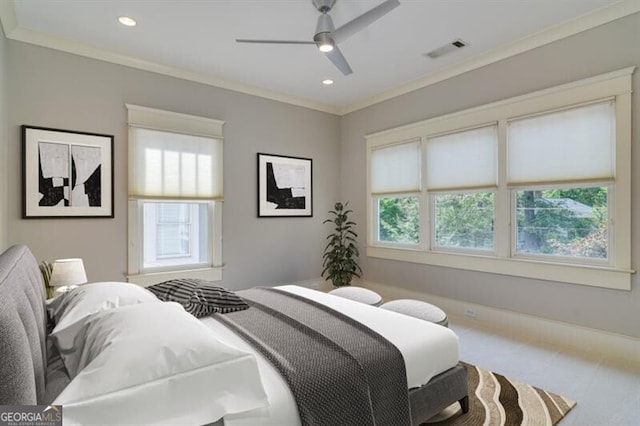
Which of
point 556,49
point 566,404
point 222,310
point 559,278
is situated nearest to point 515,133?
point 556,49

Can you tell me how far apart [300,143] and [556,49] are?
3.28 meters

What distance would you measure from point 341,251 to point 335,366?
144 inches

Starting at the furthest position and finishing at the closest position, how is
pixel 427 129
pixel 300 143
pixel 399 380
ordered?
1. pixel 300 143
2. pixel 427 129
3. pixel 399 380

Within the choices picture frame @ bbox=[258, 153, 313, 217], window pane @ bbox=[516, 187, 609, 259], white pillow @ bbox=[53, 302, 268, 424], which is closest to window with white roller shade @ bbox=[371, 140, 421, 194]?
picture frame @ bbox=[258, 153, 313, 217]

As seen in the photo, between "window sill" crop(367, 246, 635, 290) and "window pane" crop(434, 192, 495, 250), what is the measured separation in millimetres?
178

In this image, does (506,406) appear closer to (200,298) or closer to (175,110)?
(200,298)

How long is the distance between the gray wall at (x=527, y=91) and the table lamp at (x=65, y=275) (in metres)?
3.73

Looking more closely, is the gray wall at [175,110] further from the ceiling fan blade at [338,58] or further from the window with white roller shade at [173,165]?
the ceiling fan blade at [338,58]

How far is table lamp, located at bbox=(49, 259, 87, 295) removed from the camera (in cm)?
275

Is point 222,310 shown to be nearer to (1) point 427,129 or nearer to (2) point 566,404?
(2) point 566,404

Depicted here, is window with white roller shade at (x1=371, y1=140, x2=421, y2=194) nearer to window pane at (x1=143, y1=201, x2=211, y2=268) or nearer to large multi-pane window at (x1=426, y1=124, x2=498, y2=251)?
large multi-pane window at (x1=426, y1=124, x2=498, y2=251)

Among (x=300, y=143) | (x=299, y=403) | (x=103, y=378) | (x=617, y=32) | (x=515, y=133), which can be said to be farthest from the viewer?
(x=300, y=143)

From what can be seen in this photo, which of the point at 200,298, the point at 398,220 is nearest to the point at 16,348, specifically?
the point at 200,298

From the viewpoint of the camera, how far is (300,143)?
5.19m
